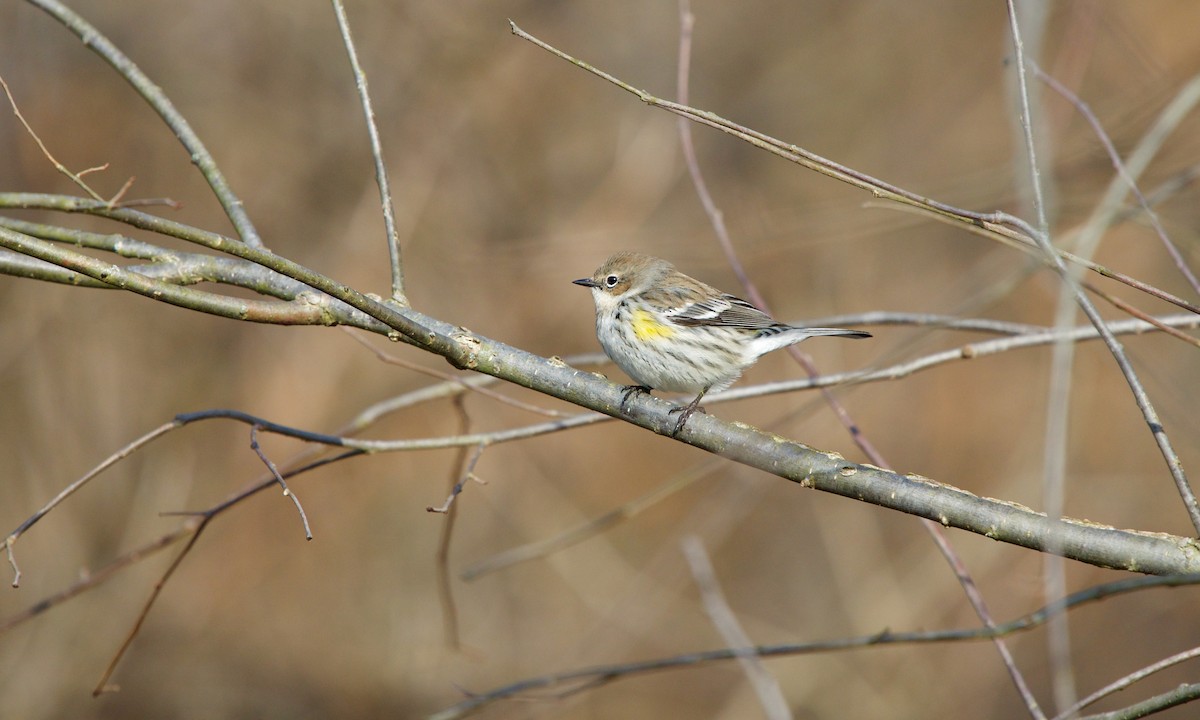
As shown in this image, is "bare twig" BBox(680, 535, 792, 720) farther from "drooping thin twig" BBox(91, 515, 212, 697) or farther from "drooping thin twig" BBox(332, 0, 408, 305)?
"drooping thin twig" BBox(91, 515, 212, 697)

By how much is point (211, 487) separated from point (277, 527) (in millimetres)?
807

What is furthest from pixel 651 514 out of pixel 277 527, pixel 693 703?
pixel 277 527

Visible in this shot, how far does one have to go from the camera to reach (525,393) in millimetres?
10523

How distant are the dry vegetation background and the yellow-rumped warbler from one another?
263 cm

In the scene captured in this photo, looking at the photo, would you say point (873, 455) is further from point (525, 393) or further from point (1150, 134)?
point (525, 393)

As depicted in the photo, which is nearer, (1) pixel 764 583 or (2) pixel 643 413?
(2) pixel 643 413

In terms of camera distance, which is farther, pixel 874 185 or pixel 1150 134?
pixel 1150 134

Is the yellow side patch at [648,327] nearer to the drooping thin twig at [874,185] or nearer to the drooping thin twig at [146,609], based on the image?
the drooping thin twig at [146,609]

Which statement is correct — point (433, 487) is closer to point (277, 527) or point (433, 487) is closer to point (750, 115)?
point (277, 527)

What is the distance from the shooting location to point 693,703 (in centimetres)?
908

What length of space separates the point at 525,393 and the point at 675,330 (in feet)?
19.5

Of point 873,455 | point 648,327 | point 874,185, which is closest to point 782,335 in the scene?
point 648,327

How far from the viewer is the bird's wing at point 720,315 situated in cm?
493

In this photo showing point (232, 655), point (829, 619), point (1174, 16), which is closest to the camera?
point (232, 655)
